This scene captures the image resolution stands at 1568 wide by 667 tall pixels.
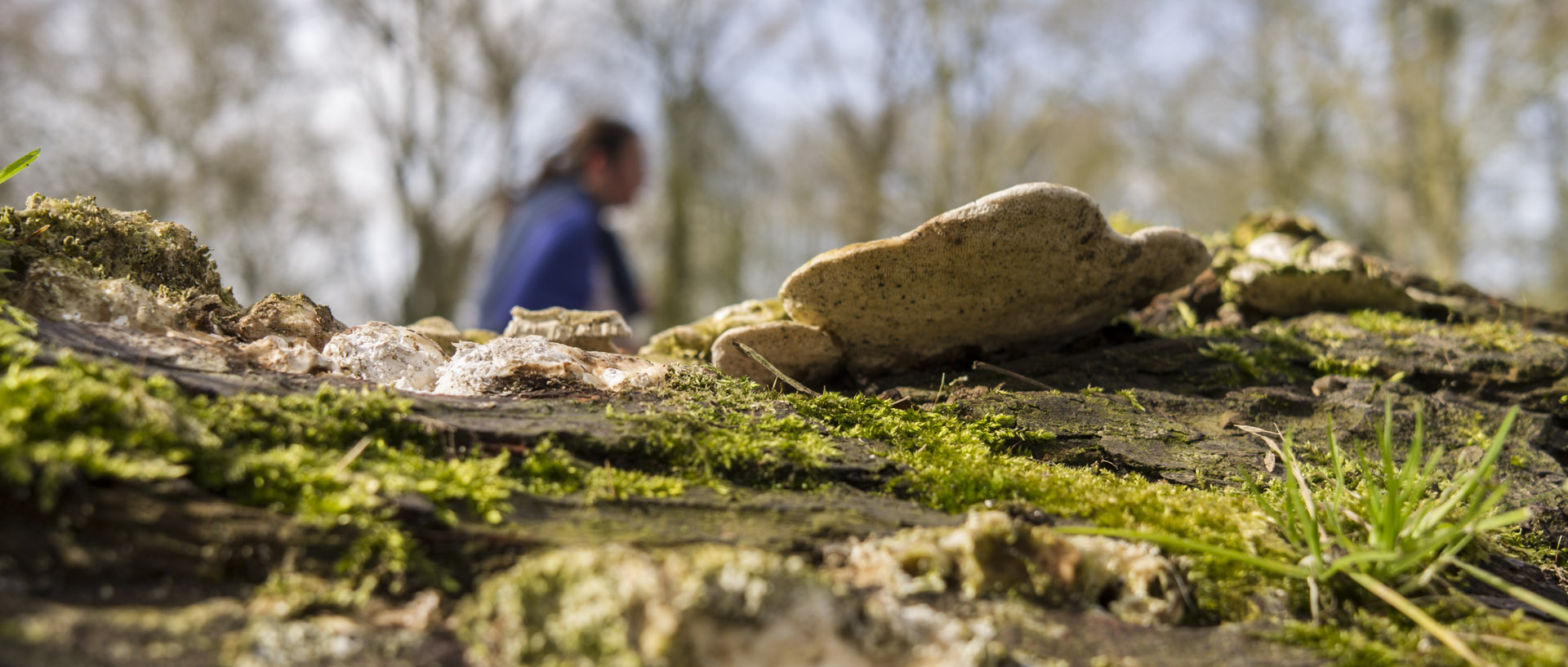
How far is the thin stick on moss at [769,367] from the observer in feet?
7.37

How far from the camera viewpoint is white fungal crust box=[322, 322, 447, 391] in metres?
1.94

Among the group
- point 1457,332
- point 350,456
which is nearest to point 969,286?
point 350,456

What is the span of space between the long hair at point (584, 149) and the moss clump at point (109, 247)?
216 inches

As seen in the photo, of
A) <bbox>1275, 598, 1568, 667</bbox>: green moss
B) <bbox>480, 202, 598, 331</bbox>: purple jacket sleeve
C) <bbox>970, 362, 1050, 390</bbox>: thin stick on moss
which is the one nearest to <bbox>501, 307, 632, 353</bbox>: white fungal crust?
<bbox>970, 362, 1050, 390</bbox>: thin stick on moss

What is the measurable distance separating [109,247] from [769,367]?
1.83 metres

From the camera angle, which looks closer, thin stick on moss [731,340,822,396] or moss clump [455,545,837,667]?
moss clump [455,545,837,667]

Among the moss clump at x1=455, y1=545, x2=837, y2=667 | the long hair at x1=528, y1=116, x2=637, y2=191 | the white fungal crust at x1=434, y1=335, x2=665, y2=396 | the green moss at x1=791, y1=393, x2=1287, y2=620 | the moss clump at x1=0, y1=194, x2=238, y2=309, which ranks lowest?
the moss clump at x1=455, y1=545, x2=837, y2=667

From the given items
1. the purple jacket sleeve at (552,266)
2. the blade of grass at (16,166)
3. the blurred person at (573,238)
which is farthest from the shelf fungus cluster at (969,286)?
the purple jacket sleeve at (552,266)

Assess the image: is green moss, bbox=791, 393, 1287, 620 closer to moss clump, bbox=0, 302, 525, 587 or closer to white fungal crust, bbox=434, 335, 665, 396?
white fungal crust, bbox=434, 335, 665, 396

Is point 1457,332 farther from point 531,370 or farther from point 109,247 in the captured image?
point 109,247

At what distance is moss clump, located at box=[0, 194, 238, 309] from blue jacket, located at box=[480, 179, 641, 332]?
15.0 feet

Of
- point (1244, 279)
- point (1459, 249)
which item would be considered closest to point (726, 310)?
point (1244, 279)

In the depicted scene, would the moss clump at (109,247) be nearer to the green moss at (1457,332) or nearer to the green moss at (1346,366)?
the green moss at (1346,366)

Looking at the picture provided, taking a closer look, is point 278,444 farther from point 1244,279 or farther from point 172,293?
point 1244,279
